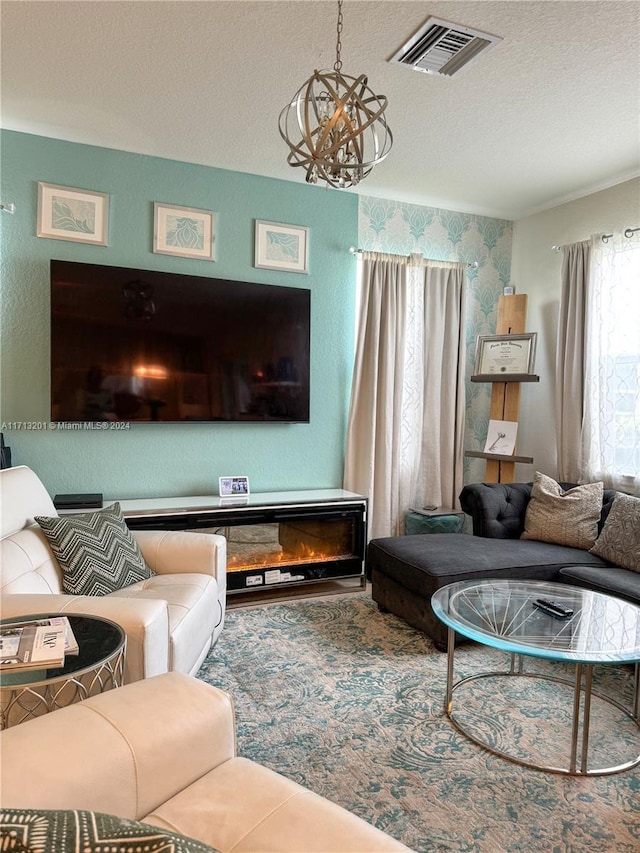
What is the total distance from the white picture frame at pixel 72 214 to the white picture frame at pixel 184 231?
0.31 metres

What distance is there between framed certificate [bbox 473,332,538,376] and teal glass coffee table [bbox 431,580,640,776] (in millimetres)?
1964

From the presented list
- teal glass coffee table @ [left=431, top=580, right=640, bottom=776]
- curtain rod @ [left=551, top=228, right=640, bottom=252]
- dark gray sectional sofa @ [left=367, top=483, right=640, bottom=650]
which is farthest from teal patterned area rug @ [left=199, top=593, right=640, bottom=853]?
curtain rod @ [left=551, top=228, right=640, bottom=252]

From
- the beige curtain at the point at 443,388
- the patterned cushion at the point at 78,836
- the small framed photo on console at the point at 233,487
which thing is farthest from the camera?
the beige curtain at the point at 443,388

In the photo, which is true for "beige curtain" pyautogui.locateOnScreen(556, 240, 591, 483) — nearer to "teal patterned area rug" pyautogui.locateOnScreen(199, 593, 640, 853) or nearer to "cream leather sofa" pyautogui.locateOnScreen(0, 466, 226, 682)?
"teal patterned area rug" pyautogui.locateOnScreen(199, 593, 640, 853)

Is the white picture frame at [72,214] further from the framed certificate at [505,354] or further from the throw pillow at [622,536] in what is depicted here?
the throw pillow at [622,536]

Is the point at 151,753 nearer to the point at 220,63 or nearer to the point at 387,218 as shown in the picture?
the point at 220,63

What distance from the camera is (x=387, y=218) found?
14.5 feet

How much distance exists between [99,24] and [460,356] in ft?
10.4

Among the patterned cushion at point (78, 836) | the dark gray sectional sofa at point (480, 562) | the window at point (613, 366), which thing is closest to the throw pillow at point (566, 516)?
the dark gray sectional sofa at point (480, 562)

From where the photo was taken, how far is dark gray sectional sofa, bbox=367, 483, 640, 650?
297 cm

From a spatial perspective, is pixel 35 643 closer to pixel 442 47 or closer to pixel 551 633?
pixel 551 633

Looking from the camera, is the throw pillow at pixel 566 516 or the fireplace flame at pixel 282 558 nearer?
the throw pillow at pixel 566 516

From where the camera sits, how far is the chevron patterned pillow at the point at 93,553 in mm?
2441

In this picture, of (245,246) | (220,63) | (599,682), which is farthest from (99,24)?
(599,682)
